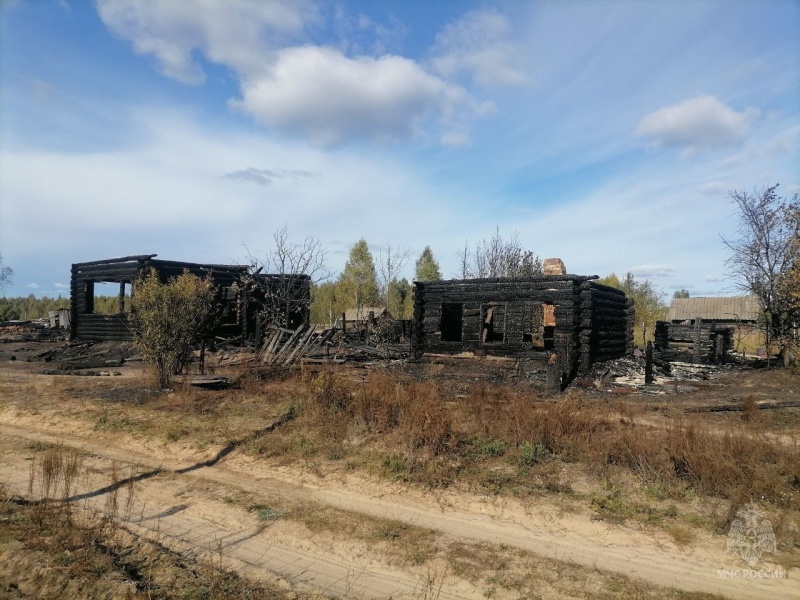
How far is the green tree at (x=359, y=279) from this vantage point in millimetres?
52688

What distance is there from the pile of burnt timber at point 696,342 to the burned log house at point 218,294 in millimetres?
17697

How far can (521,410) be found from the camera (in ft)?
29.4

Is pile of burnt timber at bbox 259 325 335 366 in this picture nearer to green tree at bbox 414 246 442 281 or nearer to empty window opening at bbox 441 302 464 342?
empty window opening at bbox 441 302 464 342

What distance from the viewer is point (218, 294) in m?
24.0

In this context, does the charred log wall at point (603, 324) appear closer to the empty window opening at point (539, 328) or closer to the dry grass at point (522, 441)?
the empty window opening at point (539, 328)

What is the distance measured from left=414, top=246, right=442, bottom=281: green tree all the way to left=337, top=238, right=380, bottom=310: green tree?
6547mm

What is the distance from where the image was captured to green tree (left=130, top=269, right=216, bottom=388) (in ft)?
39.5

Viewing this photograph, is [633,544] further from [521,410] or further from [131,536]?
[131,536]

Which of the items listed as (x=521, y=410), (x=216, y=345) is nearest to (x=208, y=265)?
(x=216, y=345)

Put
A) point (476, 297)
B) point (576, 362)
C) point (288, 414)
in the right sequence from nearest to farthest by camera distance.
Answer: point (288, 414) < point (576, 362) < point (476, 297)

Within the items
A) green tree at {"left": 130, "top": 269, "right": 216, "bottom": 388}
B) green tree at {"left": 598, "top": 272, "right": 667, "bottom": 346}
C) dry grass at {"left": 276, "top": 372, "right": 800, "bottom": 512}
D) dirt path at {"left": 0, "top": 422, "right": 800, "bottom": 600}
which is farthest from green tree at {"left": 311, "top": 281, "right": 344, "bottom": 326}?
dirt path at {"left": 0, "top": 422, "right": 800, "bottom": 600}

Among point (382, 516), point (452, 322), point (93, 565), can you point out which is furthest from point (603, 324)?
point (93, 565)

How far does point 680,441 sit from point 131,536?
23.4ft

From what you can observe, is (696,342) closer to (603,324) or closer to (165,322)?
(603,324)
